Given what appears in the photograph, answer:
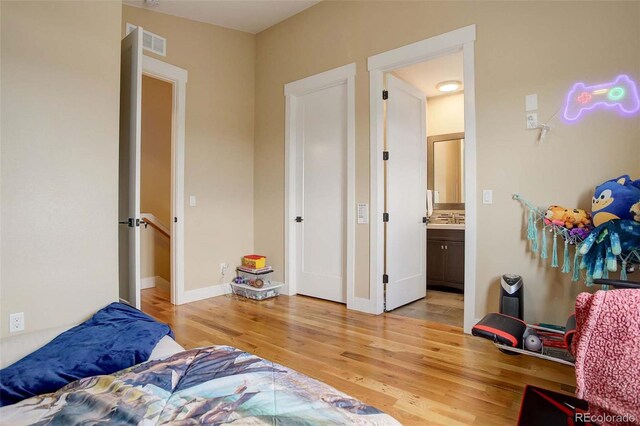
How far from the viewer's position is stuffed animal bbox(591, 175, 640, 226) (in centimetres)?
203

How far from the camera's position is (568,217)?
234cm

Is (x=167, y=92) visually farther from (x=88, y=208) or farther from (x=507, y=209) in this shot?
(x=507, y=209)

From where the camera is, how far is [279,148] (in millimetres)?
4270

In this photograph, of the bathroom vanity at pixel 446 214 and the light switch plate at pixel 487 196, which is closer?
the light switch plate at pixel 487 196

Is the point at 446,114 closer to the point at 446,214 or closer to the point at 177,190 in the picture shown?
the point at 446,214

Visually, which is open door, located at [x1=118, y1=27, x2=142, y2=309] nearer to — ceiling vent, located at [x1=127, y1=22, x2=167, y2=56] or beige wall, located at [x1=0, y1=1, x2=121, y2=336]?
beige wall, located at [x1=0, y1=1, x2=121, y2=336]

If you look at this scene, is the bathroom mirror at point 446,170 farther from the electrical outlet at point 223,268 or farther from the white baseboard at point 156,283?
the white baseboard at point 156,283

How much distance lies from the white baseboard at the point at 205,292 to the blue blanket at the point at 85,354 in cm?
155

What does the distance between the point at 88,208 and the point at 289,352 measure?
5.80 ft

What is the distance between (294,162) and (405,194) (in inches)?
55.0

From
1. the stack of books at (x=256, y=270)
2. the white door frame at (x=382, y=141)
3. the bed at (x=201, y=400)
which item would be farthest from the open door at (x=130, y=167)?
the white door frame at (x=382, y=141)

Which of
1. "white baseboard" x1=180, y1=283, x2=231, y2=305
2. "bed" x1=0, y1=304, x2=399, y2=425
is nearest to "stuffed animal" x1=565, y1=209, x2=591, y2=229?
"bed" x1=0, y1=304, x2=399, y2=425

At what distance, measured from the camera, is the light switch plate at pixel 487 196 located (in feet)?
9.08

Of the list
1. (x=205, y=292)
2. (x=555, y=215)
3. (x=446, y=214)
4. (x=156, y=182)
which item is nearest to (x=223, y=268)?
(x=205, y=292)
